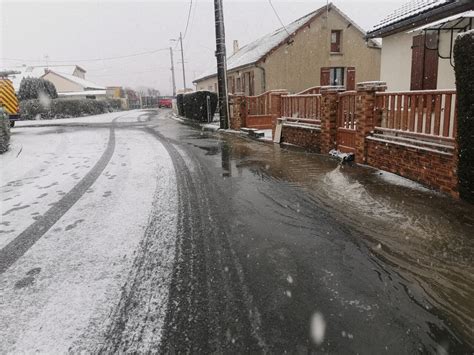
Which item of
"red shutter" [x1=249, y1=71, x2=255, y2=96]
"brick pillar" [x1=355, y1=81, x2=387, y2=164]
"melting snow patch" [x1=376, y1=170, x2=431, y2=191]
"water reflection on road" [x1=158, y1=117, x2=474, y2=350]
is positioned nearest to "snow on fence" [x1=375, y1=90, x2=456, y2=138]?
"brick pillar" [x1=355, y1=81, x2=387, y2=164]

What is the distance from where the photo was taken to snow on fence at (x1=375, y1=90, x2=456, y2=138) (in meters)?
5.76

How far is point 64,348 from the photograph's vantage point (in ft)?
8.27

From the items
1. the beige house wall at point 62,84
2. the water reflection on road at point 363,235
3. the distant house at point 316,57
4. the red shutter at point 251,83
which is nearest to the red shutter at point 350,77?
the distant house at point 316,57

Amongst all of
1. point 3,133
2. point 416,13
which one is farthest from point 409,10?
point 3,133

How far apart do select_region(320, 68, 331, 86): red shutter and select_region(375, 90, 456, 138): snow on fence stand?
17.0m

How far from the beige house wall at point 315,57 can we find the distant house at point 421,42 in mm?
9760

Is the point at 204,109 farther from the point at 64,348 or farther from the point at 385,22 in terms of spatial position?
the point at 64,348

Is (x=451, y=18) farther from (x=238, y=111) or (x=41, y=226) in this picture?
(x=238, y=111)

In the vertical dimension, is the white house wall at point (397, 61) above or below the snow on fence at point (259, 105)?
above

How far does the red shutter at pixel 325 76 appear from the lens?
23.7 metres

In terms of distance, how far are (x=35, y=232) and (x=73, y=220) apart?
52cm

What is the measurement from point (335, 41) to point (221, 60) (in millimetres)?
10340

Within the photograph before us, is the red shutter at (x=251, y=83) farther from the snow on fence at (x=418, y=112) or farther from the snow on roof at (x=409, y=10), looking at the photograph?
the snow on fence at (x=418, y=112)

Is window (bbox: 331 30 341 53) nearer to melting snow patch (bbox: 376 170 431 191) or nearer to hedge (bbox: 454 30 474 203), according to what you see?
melting snow patch (bbox: 376 170 431 191)
